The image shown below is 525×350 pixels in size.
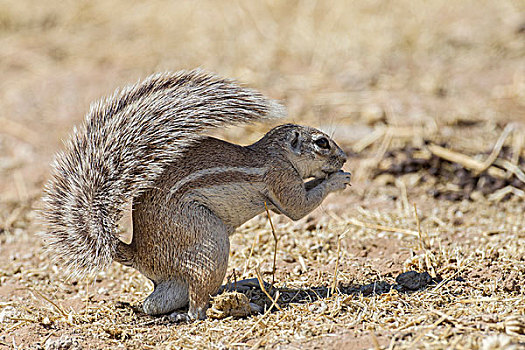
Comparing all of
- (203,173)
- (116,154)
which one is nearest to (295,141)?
(203,173)

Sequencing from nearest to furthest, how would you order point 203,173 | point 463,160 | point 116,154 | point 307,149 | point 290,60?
point 116,154 → point 203,173 → point 307,149 → point 463,160 → point 290,60

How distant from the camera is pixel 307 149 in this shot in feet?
13.9

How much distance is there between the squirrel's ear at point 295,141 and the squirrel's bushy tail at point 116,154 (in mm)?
314

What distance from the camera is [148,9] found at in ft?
38.6

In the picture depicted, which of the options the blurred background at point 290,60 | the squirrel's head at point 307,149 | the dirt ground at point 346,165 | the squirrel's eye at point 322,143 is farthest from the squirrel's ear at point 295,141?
the blurred background at point 290,60

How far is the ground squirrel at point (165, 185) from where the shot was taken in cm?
381

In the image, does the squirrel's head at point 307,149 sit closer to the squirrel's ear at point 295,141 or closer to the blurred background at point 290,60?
the squirrel's ear at point 295,141

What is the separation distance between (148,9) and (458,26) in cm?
534

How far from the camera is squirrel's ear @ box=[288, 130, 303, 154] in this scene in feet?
13.8

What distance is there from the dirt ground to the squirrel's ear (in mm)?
468

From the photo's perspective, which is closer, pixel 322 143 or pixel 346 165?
pixel 322 143

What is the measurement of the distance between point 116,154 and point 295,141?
115 cm

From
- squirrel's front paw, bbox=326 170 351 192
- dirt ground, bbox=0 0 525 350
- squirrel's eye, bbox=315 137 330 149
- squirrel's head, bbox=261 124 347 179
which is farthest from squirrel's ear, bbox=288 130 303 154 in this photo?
dirt ground, bbox=0 0 525 350

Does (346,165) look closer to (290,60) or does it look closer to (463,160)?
(463,160)
